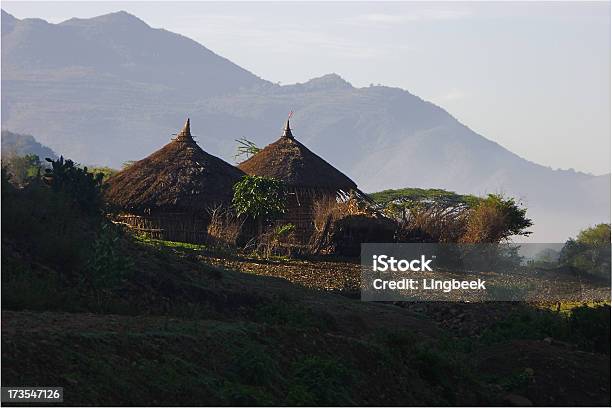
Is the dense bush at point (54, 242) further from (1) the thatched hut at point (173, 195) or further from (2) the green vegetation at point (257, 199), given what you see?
(1) the thatched hut at point (173, 195)

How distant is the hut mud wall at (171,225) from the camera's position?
3069 cm

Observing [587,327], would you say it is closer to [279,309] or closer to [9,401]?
[279,309]

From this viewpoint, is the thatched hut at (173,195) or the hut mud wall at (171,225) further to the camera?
the thatched hut at (173,195)

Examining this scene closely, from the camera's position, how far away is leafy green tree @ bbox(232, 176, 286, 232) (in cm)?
3042

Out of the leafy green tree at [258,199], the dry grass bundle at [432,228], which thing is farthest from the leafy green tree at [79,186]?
the dry grass bundle at [432,228]

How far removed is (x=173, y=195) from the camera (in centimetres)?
3158

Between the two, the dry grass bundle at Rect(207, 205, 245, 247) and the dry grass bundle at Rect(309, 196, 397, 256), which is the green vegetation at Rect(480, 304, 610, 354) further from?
the dry grass bundle at Rect(309, 196, 397, 256)

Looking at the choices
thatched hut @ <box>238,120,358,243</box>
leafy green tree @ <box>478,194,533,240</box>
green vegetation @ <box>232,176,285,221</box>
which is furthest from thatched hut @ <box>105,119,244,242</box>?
leafy green tree @ <box>478,194,533,240</box>

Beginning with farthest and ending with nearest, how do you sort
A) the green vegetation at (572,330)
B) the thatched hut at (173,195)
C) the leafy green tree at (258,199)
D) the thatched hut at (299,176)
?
the thatched hut at (299,176) < the thatched hut at (173,195) < the leafy green tree at (258,199) < the green vegetation at (572,330)

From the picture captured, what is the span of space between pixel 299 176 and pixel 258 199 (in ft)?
18.4

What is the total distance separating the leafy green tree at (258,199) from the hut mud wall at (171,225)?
1.14 metres

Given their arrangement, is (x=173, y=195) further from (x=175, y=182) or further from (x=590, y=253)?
(x=590, y=253)

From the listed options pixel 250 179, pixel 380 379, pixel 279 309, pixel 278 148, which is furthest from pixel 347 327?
pixel 278 148

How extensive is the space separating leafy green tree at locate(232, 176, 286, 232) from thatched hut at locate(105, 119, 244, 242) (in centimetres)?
93
